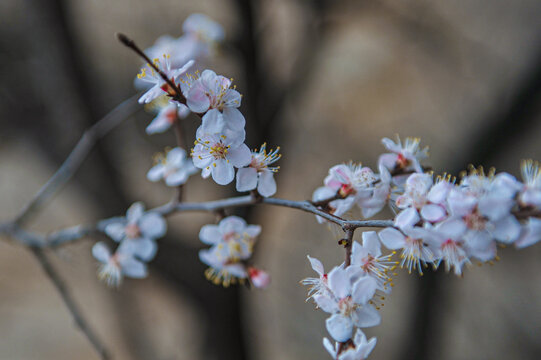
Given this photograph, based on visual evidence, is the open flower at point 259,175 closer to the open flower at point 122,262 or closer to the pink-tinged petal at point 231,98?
the pink-tinged petal at point 231,98

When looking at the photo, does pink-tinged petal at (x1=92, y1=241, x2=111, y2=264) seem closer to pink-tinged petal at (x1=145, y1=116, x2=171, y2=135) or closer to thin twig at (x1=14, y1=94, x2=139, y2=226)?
thin twig at (x1=14, y1=94, x2=139, y2=226)

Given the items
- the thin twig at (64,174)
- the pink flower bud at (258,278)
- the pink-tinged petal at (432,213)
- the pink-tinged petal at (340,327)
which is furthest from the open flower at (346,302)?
the thin twig at (64,174)

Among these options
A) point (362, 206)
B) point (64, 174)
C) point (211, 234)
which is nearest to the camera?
point (362, 206)

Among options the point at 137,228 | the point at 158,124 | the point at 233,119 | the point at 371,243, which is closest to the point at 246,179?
the point at 233,119

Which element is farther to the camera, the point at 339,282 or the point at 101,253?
the point at 101,253

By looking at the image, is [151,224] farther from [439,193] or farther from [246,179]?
[439,193]

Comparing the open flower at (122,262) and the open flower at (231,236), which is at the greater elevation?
the open flower at (231,236)

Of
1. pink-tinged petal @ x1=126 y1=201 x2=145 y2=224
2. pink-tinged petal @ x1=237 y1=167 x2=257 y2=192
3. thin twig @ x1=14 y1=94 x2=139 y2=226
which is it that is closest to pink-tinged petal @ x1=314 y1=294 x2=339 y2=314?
pink-tinged petal @ x1=237 y1=167 x2=257 y2=192
